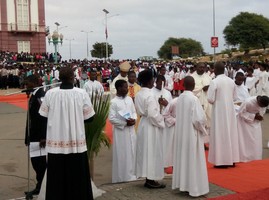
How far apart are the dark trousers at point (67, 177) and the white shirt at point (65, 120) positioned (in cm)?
10

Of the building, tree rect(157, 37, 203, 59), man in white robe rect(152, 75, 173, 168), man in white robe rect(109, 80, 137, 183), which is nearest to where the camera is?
man in white robe rect(109, 80, 137, 183)

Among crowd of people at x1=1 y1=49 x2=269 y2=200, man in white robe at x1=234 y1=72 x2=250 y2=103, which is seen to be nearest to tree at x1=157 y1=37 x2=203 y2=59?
man in white robe at x1=234 y1=72 x2=250 y2=103

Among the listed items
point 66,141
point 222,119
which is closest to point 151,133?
point 66,141

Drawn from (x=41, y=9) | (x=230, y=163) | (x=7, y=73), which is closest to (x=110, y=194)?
(x=230, y=163)

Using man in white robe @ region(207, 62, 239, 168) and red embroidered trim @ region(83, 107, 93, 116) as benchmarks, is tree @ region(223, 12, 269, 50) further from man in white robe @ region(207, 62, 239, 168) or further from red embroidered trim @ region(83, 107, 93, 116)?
red embroidered trim @ region(83, 107, 93, 116)

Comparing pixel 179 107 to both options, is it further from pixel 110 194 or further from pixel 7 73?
pixel 7 73

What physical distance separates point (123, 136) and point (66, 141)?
224cm

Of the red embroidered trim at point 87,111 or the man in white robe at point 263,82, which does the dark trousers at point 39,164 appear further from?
the man in white robe at point 263,82

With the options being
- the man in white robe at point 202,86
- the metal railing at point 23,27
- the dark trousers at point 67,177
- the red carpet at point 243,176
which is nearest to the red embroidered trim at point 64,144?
the dark trousers at point 67,177

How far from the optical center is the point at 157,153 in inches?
257

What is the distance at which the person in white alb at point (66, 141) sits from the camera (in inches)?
214

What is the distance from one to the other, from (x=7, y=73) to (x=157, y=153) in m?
26.0

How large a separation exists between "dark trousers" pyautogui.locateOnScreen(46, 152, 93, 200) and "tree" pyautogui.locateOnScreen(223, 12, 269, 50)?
70380mm

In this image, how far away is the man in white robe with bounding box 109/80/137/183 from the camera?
7.48 metres
